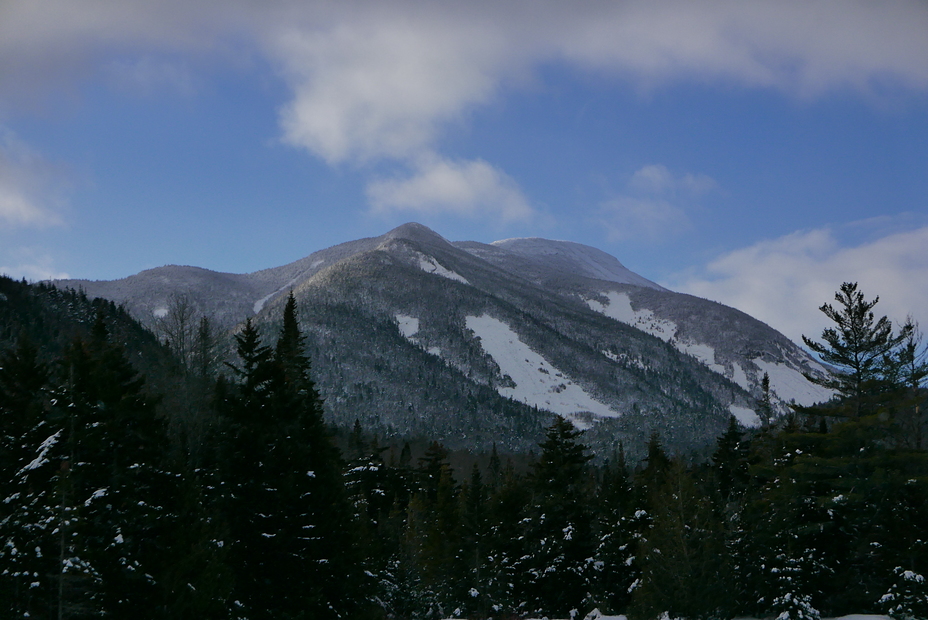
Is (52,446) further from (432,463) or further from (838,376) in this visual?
(432,463)

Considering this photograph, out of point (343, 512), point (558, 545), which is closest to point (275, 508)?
point (343, 512)

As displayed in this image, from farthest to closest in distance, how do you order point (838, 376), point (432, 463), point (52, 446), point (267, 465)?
1. point (432, 463)
2. point (838, 376)
3. point (267, 465)
4. point (52, 446)

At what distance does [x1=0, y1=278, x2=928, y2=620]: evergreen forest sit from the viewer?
20188 millimetres

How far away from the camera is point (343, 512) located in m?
29.2

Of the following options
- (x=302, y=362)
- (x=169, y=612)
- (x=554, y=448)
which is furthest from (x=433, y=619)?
(x=169, y=612)

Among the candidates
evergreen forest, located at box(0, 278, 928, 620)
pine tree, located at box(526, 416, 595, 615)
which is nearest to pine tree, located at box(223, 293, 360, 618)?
evergreen forest, located at box(0, 278, 928, 620)

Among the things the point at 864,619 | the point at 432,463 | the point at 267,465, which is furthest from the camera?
the point at 432,463

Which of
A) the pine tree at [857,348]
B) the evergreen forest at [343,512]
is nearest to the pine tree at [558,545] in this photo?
the evergreen forest at [343,512]

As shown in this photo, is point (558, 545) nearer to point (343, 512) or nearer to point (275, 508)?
point (343, 512)

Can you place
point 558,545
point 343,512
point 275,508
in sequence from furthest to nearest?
point 558,545, point 343,512, point 275,508

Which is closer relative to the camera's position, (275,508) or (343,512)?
(275,508)

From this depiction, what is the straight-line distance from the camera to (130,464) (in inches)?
828

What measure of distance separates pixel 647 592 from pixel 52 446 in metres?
24.4

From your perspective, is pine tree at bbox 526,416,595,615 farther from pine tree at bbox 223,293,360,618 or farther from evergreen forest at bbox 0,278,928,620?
pine tree at bbox 223,293,360,618
